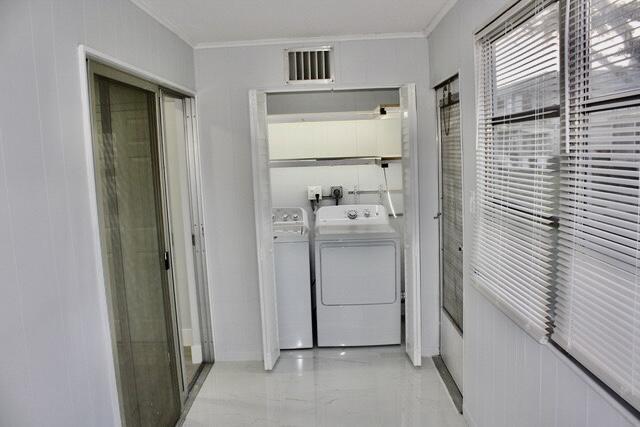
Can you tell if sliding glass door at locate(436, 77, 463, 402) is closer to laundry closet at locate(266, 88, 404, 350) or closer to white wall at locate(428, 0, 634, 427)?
white wall at locate(428, 0, 634, 427)

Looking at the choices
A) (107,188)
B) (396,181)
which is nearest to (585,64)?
(107,188)

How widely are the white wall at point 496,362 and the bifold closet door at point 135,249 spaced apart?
5.59 feet

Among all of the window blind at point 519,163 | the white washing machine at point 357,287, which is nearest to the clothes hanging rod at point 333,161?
the white washing machine at point 357,287

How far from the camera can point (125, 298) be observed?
217 cm

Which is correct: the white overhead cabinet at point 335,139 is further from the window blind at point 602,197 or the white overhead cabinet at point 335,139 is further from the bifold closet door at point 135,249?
the window blind at point 602,197

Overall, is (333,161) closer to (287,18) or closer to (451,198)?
(451,198)

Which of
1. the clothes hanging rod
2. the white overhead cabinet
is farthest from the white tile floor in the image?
the white overhead cabinet

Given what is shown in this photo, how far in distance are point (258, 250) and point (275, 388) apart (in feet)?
3.17

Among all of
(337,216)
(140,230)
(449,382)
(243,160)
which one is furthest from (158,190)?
(449,382)

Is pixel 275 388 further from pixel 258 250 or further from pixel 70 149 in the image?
pixel 70 149

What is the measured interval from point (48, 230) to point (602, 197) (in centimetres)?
170

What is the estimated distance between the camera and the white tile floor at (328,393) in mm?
2744

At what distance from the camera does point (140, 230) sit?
94.6 inches

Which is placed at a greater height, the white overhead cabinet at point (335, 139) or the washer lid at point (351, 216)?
the white overhead cabinet at point (335, 139)
